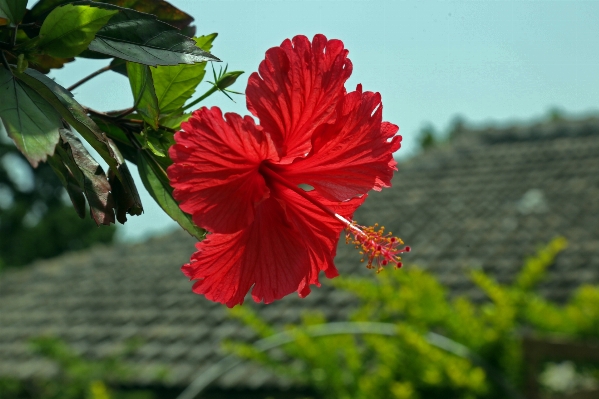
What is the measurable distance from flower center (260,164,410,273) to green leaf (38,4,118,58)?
0.15 meters

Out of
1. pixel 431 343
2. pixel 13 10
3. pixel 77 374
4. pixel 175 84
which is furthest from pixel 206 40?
pixel 77 374

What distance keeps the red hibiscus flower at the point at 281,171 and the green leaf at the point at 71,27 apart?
8 cm

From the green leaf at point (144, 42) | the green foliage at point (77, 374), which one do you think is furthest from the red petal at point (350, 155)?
the green foliage at point (77, 374)

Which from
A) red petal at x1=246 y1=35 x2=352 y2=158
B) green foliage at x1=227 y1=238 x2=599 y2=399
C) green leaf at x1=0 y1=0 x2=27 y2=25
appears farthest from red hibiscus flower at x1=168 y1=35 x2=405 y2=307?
green foliage at x1=227 y1=238 x2=599 y2=399

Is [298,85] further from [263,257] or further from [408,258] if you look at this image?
[408,258]

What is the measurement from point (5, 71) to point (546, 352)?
396 centimetres

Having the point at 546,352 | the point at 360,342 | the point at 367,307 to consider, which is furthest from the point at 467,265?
the point at 546,352

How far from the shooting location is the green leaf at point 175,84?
567mm

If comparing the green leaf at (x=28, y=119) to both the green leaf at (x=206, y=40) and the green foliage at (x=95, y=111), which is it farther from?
the green leaf at (x=206, y=40)

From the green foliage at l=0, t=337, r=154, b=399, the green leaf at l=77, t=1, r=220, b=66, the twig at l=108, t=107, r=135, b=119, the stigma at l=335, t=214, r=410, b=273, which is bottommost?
the green foliage at l=0, t=337, r=154, b=399

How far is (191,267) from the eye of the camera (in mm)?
536

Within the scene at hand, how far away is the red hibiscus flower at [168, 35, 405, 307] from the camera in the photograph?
0.51 metres

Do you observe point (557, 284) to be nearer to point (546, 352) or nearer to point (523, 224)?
point (523, 224)

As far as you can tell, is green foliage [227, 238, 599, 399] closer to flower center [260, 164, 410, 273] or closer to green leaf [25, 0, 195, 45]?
flower center [260, 164, 410, 273]
